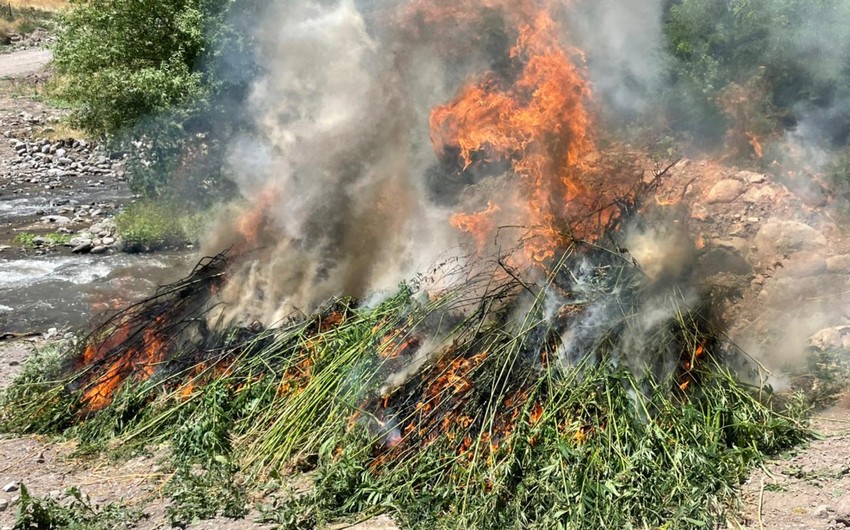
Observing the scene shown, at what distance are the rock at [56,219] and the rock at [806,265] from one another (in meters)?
14.2

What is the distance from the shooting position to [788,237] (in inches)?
347

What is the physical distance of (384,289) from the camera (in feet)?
26.0

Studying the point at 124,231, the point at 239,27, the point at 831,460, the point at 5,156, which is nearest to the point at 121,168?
the point at 5,156

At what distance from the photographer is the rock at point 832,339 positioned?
274 inches

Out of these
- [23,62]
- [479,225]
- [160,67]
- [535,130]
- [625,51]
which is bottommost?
[23,62]

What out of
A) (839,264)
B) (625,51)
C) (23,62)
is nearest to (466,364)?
(839,264)

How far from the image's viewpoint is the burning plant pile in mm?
5395

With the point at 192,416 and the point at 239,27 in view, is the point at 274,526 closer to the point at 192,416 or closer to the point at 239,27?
the point at 192,416

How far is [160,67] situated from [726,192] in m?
10.5

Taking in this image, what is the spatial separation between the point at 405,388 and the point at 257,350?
1877 millimetres

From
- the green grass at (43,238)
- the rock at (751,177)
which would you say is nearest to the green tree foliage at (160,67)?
the green grass at (43,238)

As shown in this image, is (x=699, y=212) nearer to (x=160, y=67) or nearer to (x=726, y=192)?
(x=726, y=192)

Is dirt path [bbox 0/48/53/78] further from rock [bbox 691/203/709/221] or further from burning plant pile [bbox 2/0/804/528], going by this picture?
rock [bbox 691/203/709/221]

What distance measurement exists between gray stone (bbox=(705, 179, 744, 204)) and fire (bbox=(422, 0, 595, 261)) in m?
1.86
